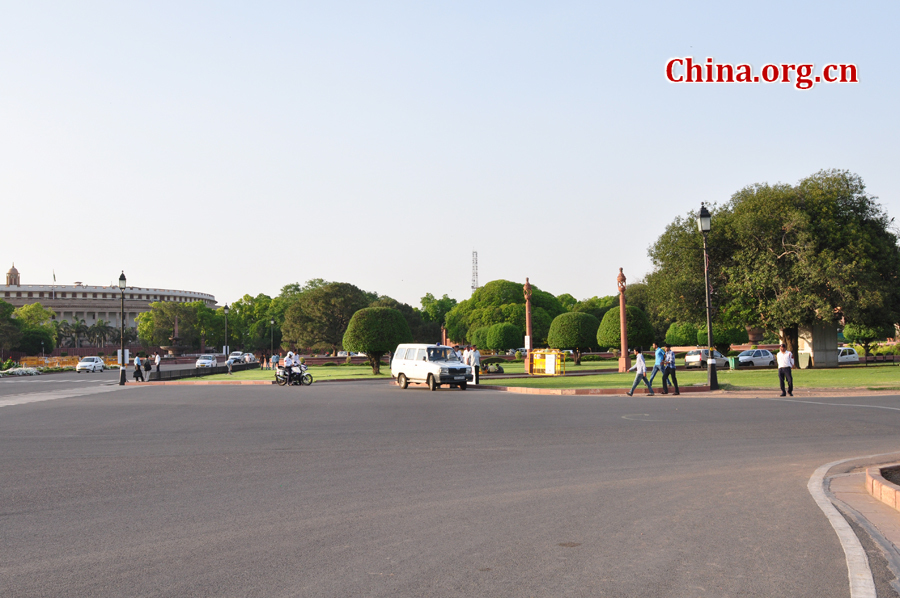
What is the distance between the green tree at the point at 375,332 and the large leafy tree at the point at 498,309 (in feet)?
192

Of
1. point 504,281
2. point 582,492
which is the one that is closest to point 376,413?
point 582,492

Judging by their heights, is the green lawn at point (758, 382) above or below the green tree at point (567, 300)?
below

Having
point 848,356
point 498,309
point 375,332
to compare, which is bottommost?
point 848,356

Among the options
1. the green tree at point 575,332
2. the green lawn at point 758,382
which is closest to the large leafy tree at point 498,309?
the green tree at point 575,332

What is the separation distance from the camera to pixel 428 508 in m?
7.64

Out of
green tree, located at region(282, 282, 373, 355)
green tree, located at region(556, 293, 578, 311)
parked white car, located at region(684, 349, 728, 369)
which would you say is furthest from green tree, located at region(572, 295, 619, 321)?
parked white car, located at region(684, 349, 728, 369)

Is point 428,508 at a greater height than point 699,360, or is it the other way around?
point 699,360

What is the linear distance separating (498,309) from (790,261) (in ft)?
222

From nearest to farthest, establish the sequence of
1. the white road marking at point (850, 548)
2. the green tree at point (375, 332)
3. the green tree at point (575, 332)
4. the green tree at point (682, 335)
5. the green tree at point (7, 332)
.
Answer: the white road marking at point (850, 548) → the green tree at point (375, 332) → the green tree at point (575, 332) → the green tree at point (682, 335) → the green tree at point (7, 332)

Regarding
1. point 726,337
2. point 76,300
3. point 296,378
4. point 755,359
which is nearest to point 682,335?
point 726,337

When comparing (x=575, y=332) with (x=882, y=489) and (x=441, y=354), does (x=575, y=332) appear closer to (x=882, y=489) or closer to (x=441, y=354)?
(x=441, y=354)

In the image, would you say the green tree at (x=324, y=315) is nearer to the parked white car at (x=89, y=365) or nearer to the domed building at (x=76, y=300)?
the parked white car at (x=89, y=365)

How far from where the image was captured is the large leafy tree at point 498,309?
108 m

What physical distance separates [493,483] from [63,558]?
15.5ft
